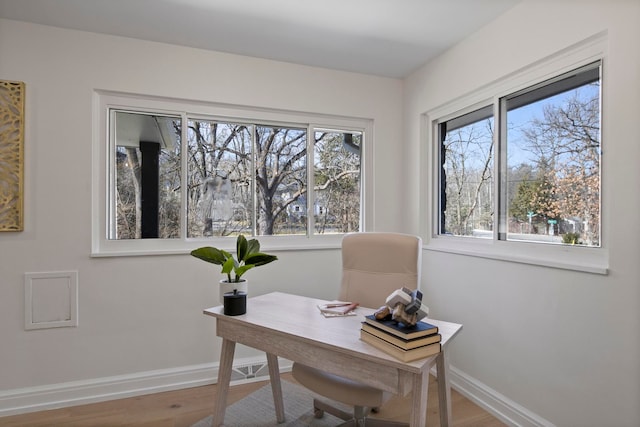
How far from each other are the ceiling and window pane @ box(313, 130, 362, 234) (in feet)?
2.35

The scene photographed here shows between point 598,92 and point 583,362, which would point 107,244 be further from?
point 598,92

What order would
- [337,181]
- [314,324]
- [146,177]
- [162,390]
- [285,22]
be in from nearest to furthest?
[314,324] < [285,22] < [162,390] < [146,177] < [337,181]

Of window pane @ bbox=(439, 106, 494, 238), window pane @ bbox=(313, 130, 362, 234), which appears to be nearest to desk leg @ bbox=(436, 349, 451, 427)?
window pane @ bbox=(439, 106, 494, 238)

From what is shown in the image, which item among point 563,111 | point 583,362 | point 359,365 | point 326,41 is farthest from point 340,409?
point 326,41

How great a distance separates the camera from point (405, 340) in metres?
1.26

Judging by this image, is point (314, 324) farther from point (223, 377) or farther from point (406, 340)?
point (223, 377)

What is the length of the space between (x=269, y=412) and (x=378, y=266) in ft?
3.82

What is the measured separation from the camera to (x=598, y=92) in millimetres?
Result: 1773

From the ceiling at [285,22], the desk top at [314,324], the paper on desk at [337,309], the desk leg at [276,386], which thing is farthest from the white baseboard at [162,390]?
the ceiling at [285,22]

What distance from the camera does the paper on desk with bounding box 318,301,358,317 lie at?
1.80 m

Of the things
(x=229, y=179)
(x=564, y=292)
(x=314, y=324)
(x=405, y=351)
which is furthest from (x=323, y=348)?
(x=229, y=179)

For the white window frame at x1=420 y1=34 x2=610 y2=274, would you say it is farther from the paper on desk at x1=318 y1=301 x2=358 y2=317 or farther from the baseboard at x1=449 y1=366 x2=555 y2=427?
the paper on desk at x1=318 y1=301 x2=358 y2=317

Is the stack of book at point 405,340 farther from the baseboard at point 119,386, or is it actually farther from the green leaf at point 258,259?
the baseboard at point 119,386

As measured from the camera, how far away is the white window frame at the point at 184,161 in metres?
2.47
